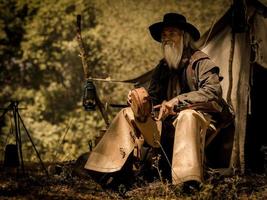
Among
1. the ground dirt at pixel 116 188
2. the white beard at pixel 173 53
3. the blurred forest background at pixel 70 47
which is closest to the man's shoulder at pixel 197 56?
the white beard at pixel 173 53

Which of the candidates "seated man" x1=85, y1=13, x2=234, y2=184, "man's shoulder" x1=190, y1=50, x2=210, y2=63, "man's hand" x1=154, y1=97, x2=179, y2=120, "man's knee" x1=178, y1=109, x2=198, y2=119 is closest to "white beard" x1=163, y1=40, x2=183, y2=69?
"seated man" x1=85, y1=13, x2=234, y2=184

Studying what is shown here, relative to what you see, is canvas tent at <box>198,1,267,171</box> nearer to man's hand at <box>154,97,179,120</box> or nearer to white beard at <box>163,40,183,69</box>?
white beard at <box>163,40,183,69</box>

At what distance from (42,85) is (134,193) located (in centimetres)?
1021

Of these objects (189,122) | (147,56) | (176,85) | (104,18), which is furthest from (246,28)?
(104,18)

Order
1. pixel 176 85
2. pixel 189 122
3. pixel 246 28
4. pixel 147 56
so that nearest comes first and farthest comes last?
pixel 189 122
pixel 176 85
pixel 246 28
pixel 147 56

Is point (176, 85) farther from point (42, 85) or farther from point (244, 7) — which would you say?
point (42, 85)

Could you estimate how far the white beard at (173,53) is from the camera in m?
5.16

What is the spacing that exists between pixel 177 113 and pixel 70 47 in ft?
30.8

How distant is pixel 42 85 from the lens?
46.2 ft

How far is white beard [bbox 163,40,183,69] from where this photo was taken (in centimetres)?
516

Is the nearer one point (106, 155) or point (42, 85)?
point (106, 155)

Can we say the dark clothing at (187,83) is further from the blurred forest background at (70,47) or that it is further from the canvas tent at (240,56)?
the blurred forest background at (70,47)

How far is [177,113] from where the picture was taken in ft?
15.2

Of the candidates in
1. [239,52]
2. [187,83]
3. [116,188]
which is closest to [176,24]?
[187,83]
